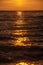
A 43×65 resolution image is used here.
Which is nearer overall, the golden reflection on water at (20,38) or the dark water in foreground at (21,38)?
the dark water in foreground at (21,38)

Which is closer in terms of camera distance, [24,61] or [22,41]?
[24,61]

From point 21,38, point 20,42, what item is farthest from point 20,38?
point 20,42

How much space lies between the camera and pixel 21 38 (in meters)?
3.95

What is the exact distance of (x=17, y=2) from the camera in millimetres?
6996

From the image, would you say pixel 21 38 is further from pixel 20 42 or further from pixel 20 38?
pixel 20 42

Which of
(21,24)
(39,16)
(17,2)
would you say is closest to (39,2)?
(17,2)

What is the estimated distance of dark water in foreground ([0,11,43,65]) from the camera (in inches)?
125

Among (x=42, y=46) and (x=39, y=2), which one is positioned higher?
(x=39, y=2)

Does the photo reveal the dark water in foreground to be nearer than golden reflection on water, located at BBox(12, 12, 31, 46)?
Yes

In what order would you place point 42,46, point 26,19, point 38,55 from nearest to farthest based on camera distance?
point 38,55
point 42,46
point 26,19

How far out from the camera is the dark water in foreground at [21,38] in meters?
3.19

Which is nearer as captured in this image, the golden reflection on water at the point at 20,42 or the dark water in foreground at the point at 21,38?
the dark water in foreground at the point at 21,38

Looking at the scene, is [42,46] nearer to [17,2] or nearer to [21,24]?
[21,24]

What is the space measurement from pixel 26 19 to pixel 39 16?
0.43 m
